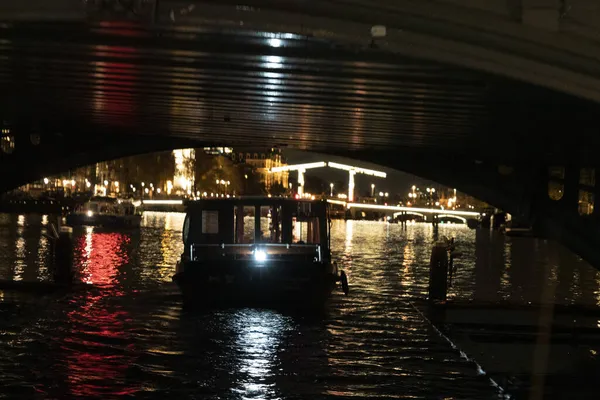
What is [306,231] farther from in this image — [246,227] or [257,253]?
[257,253]

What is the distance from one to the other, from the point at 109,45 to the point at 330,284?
9.29 m

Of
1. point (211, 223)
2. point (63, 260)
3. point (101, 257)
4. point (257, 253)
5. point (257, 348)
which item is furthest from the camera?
point (101, 257)

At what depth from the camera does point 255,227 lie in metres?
20.6

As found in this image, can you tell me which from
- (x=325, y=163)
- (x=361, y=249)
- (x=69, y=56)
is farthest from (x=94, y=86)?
(x=325, y=163)

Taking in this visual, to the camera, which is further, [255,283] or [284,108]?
[255,283]

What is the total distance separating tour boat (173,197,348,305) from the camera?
61.6ft

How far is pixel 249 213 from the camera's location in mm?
20844

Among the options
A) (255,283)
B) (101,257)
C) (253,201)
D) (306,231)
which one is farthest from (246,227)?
(101,257)

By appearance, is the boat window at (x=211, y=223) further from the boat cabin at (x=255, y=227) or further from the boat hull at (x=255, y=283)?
the boat hull at (x=255, y=283)

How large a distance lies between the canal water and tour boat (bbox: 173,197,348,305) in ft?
1.64

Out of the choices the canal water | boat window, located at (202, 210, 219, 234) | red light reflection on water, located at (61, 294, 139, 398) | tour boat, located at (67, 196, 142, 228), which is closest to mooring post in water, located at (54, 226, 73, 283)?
the canal water

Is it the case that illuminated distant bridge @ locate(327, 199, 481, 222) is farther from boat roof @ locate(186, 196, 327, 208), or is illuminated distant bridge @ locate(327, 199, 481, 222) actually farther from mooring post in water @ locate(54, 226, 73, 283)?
boat roof @ locate(186, 196, 327, 208)

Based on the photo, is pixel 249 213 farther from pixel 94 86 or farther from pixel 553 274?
pixel 553 274

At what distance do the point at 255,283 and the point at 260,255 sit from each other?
0.89m
